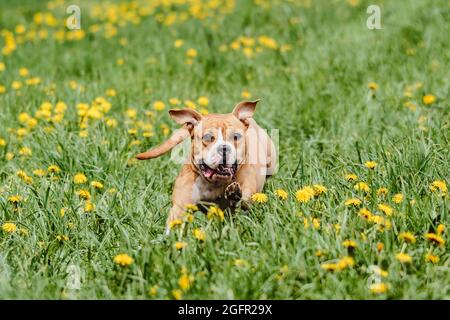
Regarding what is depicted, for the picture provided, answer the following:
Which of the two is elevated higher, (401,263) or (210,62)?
(210,62)

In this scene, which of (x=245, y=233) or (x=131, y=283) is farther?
(x=245, y=233)

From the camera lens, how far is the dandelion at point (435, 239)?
2.98 m

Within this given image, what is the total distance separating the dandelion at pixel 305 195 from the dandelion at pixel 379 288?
28.5 inches

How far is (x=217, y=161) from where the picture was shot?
3.41 m

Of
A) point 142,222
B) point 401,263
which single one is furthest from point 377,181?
point 142,222

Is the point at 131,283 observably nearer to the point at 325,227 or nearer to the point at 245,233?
the point at 245,233

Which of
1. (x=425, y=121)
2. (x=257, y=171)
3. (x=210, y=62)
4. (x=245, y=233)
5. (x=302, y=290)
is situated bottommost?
(x=302, y=290)

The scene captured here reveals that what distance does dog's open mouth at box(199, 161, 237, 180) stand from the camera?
349 centimetres

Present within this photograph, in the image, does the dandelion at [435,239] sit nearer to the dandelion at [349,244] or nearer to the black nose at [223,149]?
the dandelion at [349,244]

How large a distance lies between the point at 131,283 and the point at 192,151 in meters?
0.85

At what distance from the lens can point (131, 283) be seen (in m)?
3.04

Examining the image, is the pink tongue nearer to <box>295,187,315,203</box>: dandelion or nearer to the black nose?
the black nose

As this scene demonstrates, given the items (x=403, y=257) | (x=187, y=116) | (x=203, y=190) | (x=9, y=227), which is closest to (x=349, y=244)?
(x=403, y=257)

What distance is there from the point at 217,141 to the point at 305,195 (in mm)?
501
